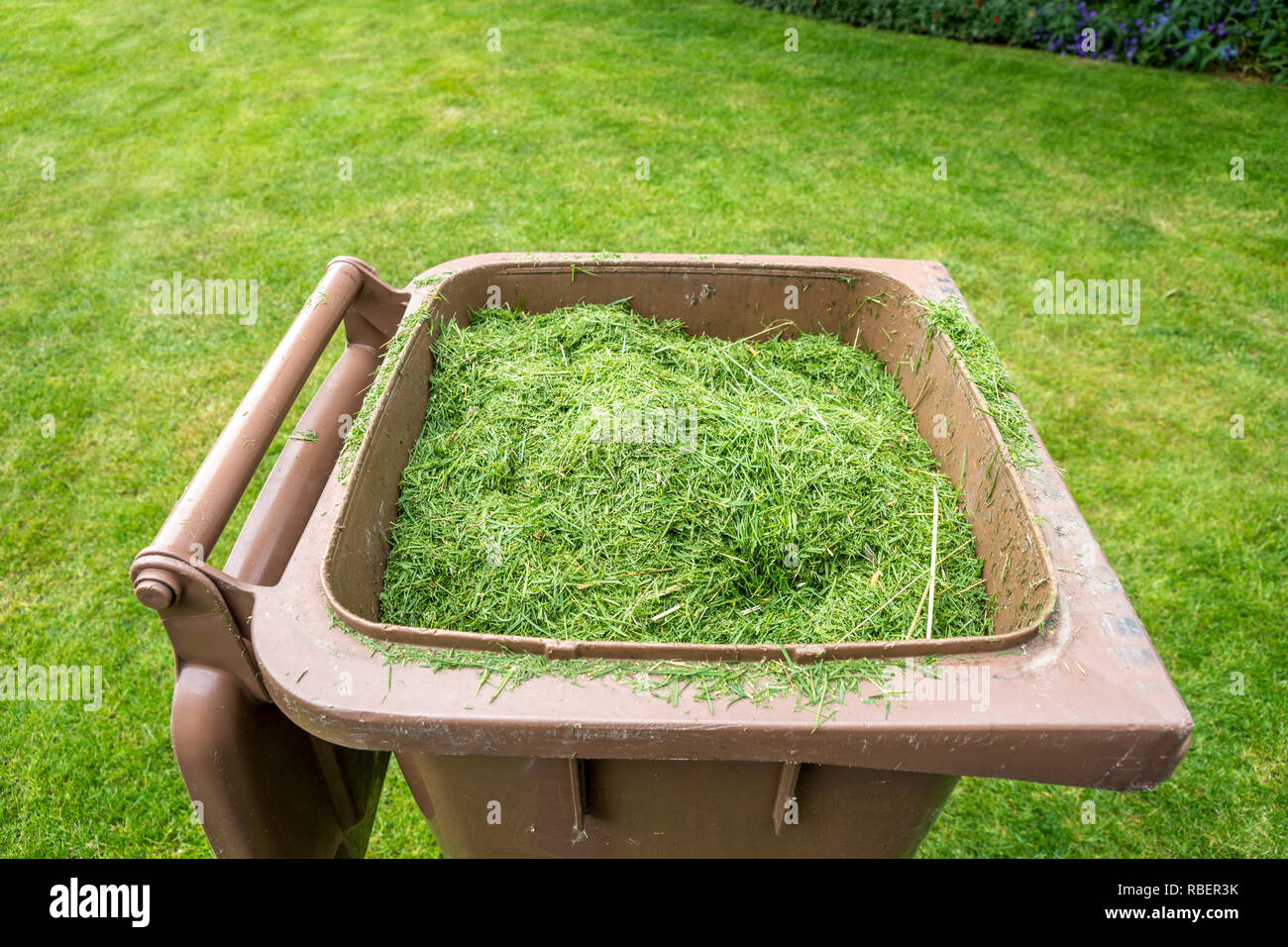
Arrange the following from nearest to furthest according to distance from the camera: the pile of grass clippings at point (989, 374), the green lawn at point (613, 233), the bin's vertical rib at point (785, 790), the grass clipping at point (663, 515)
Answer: the bin's vertical rib at point (785, 790) → the grass clipping at point (663, 515) → the pile of grass clippings at point (989, 374) → the green lawn at point (613, 233)

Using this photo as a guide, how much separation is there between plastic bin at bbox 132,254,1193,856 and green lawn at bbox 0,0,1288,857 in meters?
1.28

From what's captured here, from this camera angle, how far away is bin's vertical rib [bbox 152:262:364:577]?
1512mm

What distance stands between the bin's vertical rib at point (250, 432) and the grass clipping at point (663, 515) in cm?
34

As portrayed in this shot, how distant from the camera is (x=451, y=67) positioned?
8258 millimetres

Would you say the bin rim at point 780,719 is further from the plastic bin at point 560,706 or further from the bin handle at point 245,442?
the bin handle at point 245,442

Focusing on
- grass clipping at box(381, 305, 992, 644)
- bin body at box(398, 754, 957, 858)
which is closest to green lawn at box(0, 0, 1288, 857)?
bin body at box(398, 754, 957, 858)

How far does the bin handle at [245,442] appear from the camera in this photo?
145cm

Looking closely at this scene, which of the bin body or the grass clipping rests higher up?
the grass clipping

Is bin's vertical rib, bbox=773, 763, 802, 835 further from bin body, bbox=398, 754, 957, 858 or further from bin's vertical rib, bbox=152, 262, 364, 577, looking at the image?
bin's vertical rib, bbox=152, 262, 364, 577

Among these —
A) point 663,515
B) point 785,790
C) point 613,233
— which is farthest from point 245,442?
point 613,233

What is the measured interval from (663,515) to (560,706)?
2.17ft

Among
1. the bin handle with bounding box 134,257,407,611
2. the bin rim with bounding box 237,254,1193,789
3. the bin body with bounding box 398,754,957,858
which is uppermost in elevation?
the bin handle with bounding box 134,257,407,611

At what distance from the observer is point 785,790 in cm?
149

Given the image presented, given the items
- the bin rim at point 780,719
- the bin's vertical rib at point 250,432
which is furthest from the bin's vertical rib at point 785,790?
the bin's vertical rib at point 250,432
